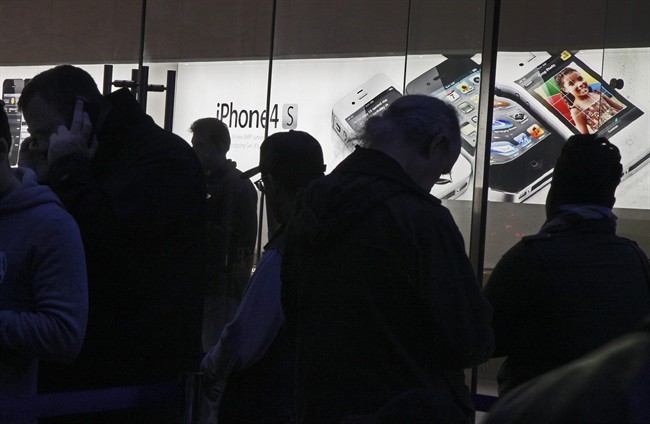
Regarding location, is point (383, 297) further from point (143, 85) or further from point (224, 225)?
point (143, 85)

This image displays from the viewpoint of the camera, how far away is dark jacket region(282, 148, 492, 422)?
2.02 metres

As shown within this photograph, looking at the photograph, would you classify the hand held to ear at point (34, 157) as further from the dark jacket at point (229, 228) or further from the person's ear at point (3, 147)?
the dark jacket at point (229, 228)

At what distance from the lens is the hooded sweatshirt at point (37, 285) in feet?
6.85

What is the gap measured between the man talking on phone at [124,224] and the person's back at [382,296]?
1.75 ft

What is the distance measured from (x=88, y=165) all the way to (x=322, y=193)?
75cm

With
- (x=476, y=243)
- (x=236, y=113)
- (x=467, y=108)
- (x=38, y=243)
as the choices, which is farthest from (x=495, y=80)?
(x=38, y=243)

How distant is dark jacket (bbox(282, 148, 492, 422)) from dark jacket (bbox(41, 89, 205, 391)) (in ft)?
1.77

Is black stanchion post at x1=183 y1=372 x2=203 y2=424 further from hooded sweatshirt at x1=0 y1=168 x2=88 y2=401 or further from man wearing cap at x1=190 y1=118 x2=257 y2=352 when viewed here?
man wearing cap at x1=190 y1=118 x2=257 y2=352

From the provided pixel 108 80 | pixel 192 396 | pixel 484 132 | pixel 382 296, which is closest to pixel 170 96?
pixel 108 80

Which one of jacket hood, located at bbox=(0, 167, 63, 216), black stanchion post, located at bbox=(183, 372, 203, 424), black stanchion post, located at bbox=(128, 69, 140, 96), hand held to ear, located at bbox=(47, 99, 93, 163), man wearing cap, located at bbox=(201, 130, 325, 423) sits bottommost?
black stanchion post, located at bbox=(183, 372, 203, 424)

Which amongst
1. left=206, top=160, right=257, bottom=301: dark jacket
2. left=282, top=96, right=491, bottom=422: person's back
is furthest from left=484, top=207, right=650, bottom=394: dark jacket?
left=206, top=160, right=257, bottom=301: dark jacket

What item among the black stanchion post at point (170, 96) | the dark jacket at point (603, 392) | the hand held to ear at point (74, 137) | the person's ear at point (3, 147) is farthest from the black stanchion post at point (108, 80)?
the dark jacket at point (603, 392)

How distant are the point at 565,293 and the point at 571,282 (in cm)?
3

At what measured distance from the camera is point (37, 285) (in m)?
2.11
